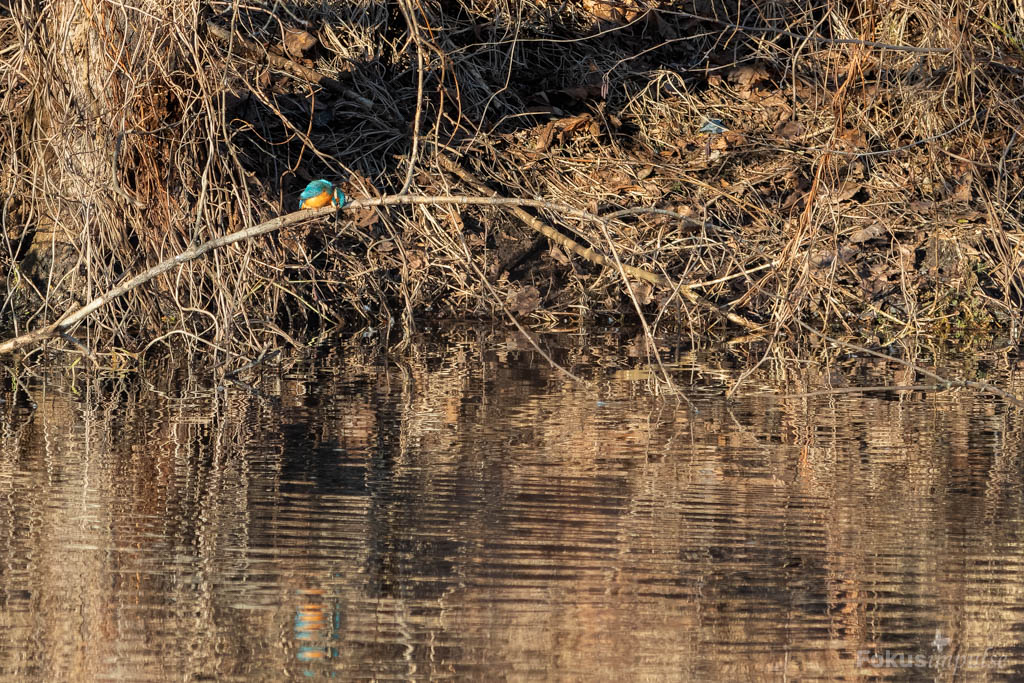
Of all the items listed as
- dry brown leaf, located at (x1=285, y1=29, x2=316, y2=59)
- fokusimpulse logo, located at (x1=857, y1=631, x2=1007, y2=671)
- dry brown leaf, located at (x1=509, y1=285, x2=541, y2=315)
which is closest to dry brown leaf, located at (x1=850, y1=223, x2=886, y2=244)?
dry brown leaf, located at (x1=509, y1=285, x2=541, y2=315)

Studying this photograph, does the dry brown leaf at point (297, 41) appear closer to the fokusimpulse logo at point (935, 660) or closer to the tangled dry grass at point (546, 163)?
the tangled dry grass at point (546, 163)

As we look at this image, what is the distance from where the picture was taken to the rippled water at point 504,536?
12.1 ft

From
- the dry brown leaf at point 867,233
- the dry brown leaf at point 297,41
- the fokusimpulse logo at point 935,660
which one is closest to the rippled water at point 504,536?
the fokusimpulse logo at point 935,660

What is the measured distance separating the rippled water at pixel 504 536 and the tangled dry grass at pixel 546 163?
1.54 metres

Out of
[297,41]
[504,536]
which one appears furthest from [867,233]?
[504,536]

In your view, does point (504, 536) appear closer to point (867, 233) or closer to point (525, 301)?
point (525, 301)

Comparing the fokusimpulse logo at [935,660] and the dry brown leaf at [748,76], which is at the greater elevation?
the dry brown leaf at [748,76]

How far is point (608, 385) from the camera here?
7785 mm

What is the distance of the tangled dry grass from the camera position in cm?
833

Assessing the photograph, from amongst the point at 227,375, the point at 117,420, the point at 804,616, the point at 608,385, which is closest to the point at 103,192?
the point at 227,375

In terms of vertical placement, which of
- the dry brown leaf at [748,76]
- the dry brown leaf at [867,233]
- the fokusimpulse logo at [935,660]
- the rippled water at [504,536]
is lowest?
the fokusimpulse logo at [935,660]

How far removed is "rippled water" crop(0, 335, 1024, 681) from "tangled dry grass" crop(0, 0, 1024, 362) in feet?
5.04

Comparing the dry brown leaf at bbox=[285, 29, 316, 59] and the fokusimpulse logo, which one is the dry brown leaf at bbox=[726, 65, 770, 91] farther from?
the fokusimpulse logo

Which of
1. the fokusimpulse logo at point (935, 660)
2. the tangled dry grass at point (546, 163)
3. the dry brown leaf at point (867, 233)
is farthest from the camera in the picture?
the dry brown leaf at point (867, 233)
